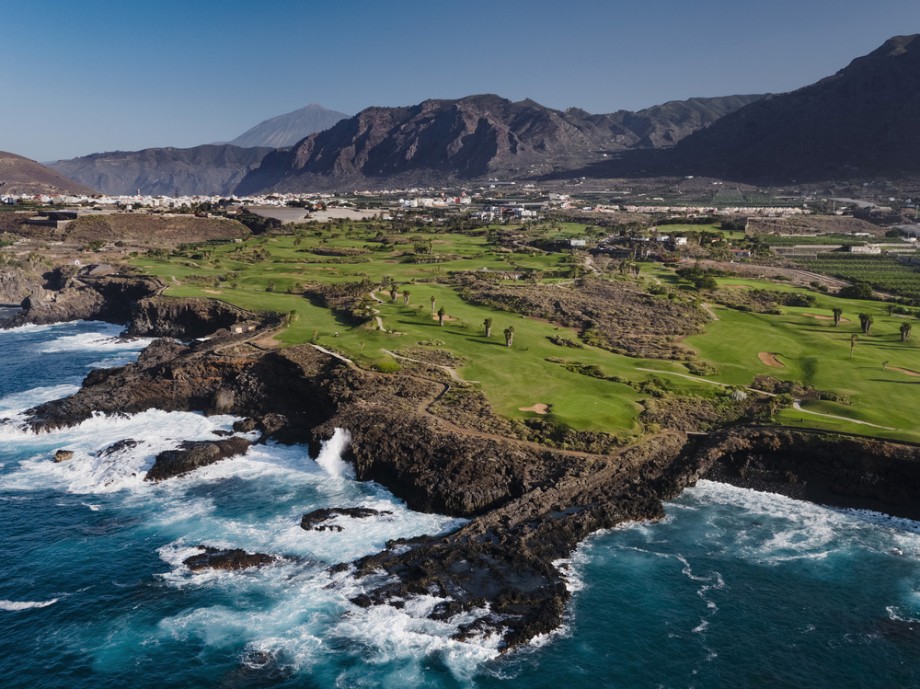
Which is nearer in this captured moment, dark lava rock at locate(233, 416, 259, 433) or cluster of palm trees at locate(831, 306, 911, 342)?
dark lava rock at locate(233, 416, 259, 433)

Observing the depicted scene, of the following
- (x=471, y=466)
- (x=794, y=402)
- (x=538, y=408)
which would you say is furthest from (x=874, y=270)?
(x=471, y=466)

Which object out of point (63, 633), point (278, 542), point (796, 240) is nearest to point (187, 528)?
point (278, 542)

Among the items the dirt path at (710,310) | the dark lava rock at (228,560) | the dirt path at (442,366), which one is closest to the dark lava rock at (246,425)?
the dirt path at (442,366)

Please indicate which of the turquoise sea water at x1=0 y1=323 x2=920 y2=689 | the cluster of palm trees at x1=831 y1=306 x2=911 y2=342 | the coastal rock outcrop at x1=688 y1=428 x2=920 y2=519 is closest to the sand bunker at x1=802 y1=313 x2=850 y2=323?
the cluster of palm trees at x1=831 y1=306 x2=911 y2=342

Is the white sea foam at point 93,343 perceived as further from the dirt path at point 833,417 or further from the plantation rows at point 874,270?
the plantation rows at point 874,270

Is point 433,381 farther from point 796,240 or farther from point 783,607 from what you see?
point 796,240

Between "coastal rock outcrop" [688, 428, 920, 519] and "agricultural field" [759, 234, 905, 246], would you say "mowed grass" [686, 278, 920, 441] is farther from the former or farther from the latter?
"agricultural field" [759, 234, 905, 246]
